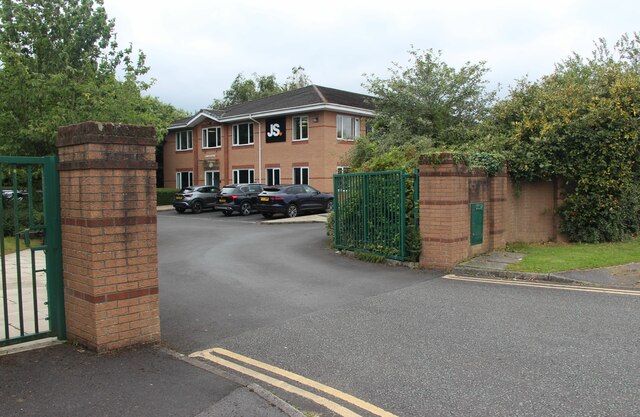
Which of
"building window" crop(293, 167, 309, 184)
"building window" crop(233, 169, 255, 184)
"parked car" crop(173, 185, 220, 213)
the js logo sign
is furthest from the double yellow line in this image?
"building window" crop(233, 169, 255, 184)

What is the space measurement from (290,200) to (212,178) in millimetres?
13972

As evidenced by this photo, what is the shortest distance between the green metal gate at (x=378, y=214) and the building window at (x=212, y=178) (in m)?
24.7

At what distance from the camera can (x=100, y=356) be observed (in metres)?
4.66

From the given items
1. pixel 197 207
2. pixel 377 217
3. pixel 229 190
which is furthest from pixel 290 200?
pixel 377 217

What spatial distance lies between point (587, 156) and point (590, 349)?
813 centimetres

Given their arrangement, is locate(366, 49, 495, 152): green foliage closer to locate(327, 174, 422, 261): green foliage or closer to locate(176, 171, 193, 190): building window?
locate(327, 174, 422, 261): green foliage

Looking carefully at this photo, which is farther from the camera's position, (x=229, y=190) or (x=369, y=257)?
A: (x=229, y=190)

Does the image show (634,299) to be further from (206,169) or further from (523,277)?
(206,169)

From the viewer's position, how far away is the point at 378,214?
439 inches

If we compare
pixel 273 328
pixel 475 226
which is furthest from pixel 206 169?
pixel 273 328

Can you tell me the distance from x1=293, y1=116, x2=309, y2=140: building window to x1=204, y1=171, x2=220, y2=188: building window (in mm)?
8099

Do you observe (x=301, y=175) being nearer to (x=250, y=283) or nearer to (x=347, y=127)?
(x=347, y=127)

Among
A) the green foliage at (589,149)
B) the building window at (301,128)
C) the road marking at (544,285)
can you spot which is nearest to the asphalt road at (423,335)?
the road marking at (544,285)

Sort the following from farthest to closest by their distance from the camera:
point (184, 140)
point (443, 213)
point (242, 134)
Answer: point (184, 140), point (242, 134), point (443, 213)
